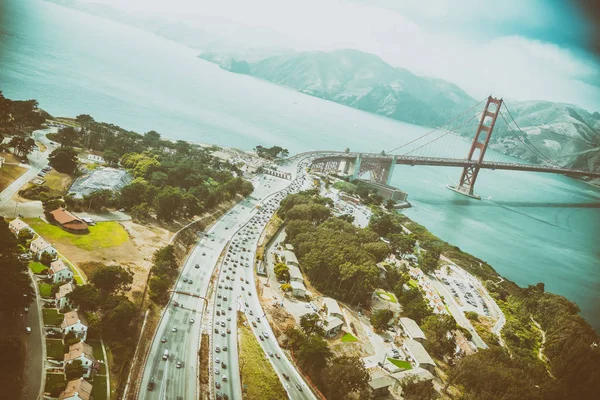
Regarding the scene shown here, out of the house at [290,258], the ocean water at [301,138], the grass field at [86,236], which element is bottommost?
the grass field at [86,236]

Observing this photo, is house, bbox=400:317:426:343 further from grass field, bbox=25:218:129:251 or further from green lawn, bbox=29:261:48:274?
green lawn, bbox=29:261:48:274

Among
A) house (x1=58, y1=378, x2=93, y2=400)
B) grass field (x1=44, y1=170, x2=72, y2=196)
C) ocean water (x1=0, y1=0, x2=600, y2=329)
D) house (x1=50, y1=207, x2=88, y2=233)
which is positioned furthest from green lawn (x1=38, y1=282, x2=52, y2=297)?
ocean water (x1=0, y1=0, x2=600, y2=329)

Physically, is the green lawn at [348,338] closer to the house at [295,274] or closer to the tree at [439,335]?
the tree at [439,335]

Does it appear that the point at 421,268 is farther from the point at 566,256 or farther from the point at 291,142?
the point at 291,142

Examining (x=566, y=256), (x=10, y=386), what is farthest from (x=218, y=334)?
(x=566, y=256)

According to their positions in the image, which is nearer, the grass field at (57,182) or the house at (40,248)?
the house at (40,248)

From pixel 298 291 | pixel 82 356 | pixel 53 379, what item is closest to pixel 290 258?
pixel 298 291

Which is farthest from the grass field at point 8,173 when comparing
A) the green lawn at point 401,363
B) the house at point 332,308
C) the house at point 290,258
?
the green lawn at point 401,363
